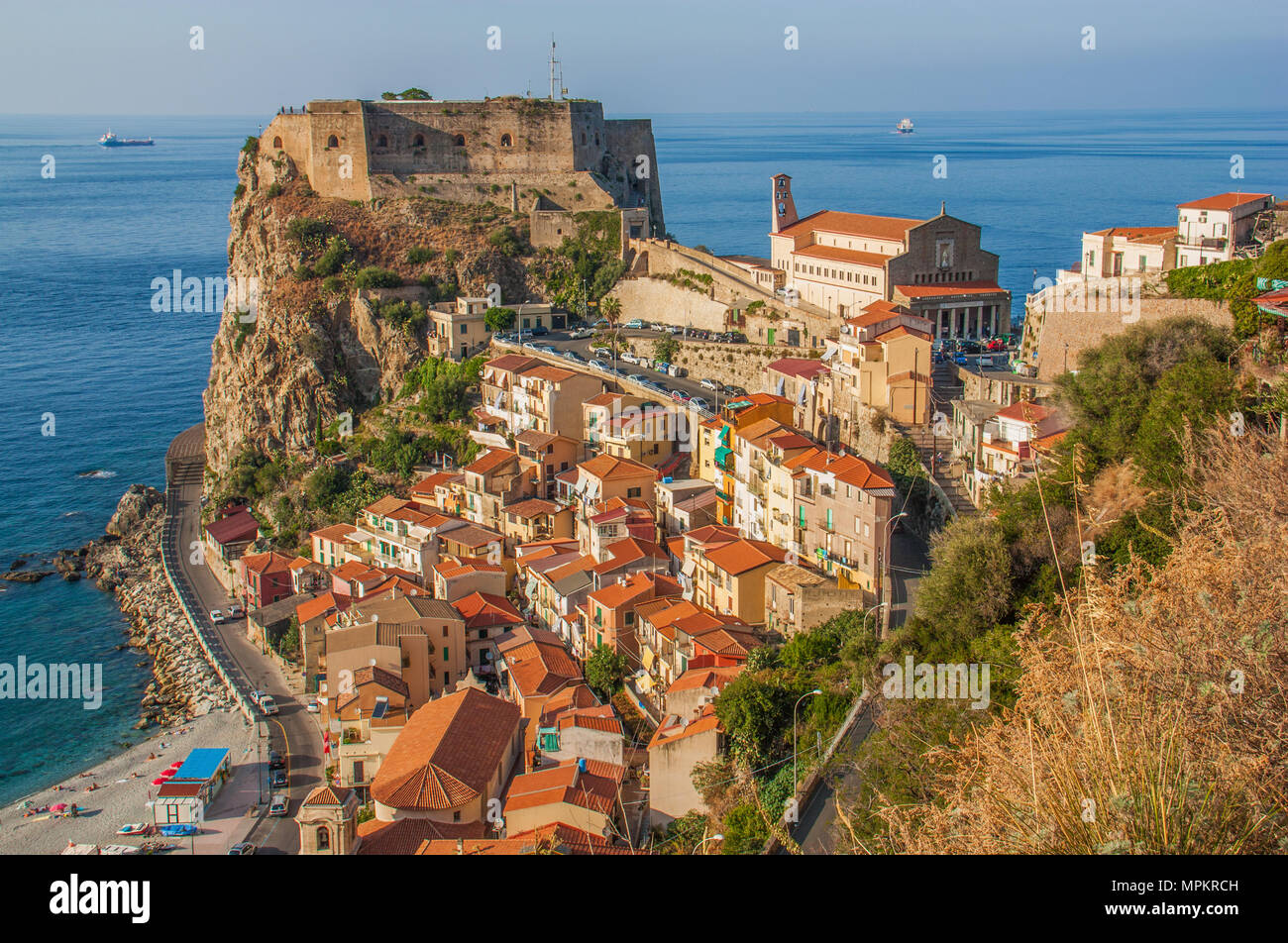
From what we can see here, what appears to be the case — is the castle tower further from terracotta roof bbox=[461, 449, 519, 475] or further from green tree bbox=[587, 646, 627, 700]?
green tree bbox=[587, 646, 627, 700]

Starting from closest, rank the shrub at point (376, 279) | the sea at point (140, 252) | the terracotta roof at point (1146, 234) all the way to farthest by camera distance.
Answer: the terracotta roof at point (1146, 234)
the sea at point (140, 252)
the shrub at point (376, 279)

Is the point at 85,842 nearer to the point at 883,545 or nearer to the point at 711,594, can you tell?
the point at 711,594

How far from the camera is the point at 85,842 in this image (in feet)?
55.0

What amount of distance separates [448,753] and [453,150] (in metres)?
26.5

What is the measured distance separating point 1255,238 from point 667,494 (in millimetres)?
11210

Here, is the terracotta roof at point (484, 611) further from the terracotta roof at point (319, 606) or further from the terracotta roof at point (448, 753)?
the terracotta roof at point (448, 753)

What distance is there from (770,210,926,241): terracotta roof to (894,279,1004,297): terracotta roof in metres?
1.22

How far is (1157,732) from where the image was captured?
4.78m

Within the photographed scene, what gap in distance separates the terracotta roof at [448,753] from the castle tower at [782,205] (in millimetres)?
17795

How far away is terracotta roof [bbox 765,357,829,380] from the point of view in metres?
24.1

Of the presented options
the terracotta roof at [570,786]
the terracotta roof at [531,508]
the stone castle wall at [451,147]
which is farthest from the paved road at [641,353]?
the terracotta roof at [570,786]

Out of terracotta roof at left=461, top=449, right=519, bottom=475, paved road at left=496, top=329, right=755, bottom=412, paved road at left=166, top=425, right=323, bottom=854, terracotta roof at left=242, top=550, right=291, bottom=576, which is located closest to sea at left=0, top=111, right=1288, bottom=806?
paved road at left=166, top=425, right=323, bottom=854

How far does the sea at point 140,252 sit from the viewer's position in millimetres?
24906
